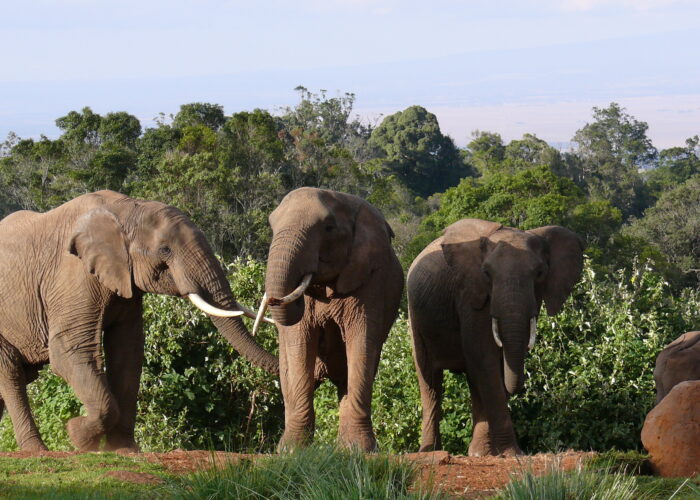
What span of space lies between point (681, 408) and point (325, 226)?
3.04m

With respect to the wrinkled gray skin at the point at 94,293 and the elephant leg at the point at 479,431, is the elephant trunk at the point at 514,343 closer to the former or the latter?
the elephant leg at the point at 479,431

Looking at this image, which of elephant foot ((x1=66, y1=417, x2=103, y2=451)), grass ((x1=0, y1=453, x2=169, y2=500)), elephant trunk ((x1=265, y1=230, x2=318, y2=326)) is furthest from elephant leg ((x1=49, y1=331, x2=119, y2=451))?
elephant trunk ((x1=265, y1=230, x2=318, y2=326))

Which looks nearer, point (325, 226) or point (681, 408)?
point (681, 408)

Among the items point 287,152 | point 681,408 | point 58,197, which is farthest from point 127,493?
point 287,152

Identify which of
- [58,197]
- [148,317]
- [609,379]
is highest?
[58,197]

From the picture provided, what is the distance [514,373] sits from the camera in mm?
10297

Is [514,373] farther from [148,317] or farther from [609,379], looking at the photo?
[148,317]

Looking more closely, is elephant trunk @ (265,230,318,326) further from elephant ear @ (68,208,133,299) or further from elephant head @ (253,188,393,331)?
elephant ear @ (68,208,133,299)

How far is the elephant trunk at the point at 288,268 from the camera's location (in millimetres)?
8969

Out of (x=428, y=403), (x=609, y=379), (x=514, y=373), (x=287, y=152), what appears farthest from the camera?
(x=287, y=152)

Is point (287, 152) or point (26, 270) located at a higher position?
point (287, 152)

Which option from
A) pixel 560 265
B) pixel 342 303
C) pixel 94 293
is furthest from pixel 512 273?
pixel 94 293

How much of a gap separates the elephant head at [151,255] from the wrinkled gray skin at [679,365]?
372cm

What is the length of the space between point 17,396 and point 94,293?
4.17 feet
